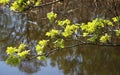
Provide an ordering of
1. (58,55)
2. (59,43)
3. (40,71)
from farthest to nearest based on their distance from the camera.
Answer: (58,55) < (40,71) < (59,43)

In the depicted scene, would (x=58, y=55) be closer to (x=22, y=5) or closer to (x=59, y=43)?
(x=59, y=43)

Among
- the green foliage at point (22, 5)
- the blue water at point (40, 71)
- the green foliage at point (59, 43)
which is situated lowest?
the blue water at point (40, 71)

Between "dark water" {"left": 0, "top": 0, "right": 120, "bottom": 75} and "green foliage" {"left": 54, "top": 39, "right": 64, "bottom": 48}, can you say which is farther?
"dark water" {"left": 0, "top": 0, "right": 120, "bottom": 75}

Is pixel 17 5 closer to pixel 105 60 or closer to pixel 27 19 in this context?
pixel 105 60

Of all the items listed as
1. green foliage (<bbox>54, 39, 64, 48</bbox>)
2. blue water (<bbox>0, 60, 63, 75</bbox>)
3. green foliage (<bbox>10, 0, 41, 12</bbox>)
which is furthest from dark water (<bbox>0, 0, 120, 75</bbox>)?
green foliage (<bbox>10, 0, 41, 12</bbox>)

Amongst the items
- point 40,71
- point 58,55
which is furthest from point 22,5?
point 58,55

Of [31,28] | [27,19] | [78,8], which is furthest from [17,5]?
[78,8]

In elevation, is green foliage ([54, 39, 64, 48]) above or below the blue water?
above

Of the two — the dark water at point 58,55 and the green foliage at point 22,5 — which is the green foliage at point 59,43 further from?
the dark water at point 58,55

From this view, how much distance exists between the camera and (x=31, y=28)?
1470 cm

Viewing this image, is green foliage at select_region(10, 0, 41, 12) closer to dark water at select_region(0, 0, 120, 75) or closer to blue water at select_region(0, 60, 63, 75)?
dark water at select_region(0, 0, 120, 75)

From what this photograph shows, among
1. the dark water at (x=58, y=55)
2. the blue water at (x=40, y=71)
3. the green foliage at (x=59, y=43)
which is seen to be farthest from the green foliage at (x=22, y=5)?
the blue water at (x=40, y=71)

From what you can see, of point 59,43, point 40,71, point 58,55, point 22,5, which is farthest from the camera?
point 58,55

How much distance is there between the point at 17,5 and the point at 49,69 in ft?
19.3
